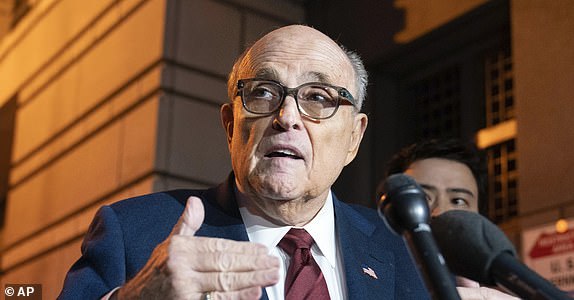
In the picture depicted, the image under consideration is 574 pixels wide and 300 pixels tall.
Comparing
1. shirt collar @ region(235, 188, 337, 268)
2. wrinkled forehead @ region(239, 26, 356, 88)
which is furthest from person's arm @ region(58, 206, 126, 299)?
wrinkled forehead @ region(239, 26, 356, 88)

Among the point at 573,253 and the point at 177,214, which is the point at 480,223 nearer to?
the point at 177,214

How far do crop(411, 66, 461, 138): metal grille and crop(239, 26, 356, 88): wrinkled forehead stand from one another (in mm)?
3838

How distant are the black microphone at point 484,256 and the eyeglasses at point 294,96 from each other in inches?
35.4

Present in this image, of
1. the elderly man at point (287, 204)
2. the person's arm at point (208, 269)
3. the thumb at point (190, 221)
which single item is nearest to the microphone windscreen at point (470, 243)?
the person's arm at point (208, 269)

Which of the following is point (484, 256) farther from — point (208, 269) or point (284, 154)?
point (284, 154)

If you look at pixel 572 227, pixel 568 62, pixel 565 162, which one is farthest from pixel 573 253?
pixel 568 62

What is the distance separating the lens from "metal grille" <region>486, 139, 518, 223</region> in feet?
19.4

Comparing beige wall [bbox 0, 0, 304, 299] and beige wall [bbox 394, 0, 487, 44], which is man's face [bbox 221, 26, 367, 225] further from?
beige wall [bbox 0, 0, 304, 299]

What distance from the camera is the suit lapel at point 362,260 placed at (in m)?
2.54

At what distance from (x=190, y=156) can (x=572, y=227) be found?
9.69 feet

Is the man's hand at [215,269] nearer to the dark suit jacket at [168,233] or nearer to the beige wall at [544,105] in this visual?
the dark suit jacket at [168,233]

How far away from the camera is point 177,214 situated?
2.61m

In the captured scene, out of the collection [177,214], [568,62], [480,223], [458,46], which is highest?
[458,46]

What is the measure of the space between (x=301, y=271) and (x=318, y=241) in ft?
0.55
